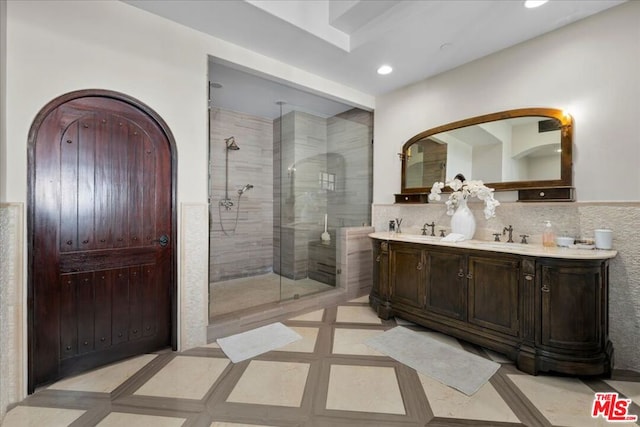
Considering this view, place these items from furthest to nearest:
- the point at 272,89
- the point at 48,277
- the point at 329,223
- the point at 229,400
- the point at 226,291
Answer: the point at 329,223, the point at 226,291, the point at 272,89, the point at 48,277, the point at 229,400

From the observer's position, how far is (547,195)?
243 centimetres

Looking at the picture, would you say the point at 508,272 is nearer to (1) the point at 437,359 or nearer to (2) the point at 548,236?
(2) the point at 548,236

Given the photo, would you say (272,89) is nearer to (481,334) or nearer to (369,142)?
(369,142)

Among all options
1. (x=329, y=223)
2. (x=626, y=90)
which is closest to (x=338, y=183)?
(x=329, y=223)

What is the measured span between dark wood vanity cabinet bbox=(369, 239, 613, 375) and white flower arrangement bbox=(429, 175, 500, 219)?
1.70 feet

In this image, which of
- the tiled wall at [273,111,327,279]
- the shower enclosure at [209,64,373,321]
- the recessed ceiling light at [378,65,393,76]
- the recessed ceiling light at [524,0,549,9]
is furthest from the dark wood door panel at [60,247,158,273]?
the recessed ceiling light at [524,0,549,9]

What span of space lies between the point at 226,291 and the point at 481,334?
9.52 ft

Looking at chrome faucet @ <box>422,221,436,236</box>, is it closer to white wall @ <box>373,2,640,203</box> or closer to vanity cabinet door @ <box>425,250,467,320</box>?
vanity cabinet door @ <box>425,250,467,320</box>

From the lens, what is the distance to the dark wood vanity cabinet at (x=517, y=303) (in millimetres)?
1946

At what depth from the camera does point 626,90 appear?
210cm

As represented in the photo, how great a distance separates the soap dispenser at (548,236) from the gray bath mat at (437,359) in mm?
1092

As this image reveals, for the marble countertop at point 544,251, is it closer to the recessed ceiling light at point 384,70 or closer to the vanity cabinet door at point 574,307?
the vanity cabinet door at point 574,307

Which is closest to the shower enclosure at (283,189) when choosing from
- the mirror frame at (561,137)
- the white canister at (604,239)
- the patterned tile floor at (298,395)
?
the patterned tile floor at (298,395)

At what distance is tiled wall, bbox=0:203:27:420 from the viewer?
1687mm
